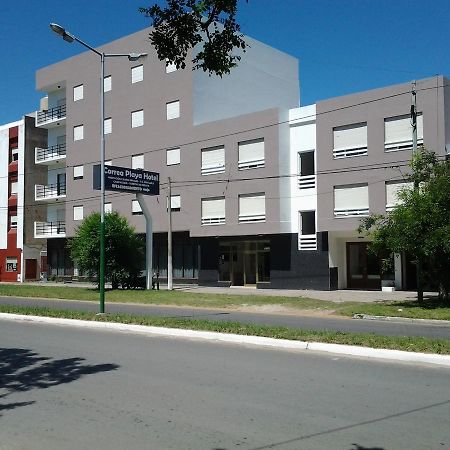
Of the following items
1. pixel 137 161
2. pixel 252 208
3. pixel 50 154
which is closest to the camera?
pixel 252 208

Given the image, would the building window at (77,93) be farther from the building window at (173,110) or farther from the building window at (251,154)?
the building window at (251,154)

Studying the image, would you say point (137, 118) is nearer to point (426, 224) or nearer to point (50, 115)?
point (50, 115)

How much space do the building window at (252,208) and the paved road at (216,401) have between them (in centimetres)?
2103

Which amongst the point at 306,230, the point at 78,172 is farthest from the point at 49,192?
the point at 306,230

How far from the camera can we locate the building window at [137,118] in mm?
38416

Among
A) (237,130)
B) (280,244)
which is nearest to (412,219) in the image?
(280,244)

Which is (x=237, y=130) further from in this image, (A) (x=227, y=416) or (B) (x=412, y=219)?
(A) (x=227, y=416)

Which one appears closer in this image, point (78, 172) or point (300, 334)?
point (300, 334)

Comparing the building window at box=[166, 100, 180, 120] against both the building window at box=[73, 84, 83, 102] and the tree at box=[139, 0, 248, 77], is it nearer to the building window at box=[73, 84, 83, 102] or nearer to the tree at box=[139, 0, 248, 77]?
the building window at box=[73, 84, 83, 102]

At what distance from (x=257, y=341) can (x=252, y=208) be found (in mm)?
20582

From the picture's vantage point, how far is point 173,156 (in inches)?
1428

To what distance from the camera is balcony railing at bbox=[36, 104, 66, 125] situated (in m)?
45.3

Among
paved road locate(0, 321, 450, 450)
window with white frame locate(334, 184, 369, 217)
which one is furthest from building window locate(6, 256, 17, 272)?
paved road locate(0, 321, 450, 450)

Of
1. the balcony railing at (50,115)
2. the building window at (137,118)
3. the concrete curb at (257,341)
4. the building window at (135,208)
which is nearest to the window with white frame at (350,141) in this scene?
the building window at (137,118)
